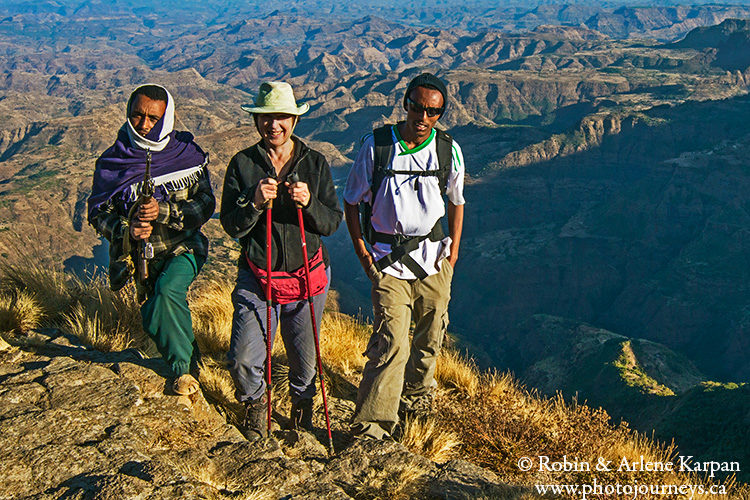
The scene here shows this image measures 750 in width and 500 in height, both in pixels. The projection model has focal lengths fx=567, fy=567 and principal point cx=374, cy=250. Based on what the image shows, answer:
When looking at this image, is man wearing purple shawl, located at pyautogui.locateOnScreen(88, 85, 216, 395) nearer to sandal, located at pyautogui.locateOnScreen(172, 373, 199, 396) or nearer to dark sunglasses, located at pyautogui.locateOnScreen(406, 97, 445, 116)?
sandal, located at pyautogui.locateOnScreen(172, 373, 199, 396)

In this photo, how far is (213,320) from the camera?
6.05 meters

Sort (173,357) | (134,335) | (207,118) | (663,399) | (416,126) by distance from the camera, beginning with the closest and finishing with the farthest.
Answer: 1. (173,357)
2. (416,126)
3. (134,335)
4. (663,399)
5. (207,118)

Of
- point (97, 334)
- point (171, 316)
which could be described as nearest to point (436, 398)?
point (171, 316)

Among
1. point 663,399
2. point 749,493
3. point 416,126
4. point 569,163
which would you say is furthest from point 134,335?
point 569,163

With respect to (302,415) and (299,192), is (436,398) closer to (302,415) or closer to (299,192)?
(302,415)

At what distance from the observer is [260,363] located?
3.82 meters

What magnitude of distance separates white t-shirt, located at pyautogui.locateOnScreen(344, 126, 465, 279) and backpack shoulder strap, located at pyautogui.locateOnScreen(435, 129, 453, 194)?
0.03m

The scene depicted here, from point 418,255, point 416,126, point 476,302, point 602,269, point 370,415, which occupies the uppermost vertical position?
point 416,126

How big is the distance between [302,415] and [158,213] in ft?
5.68

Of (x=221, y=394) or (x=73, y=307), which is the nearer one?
(x=221, y=394)

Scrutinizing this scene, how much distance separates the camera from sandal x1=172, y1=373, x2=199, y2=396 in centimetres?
365

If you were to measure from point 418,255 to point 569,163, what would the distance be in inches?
4712

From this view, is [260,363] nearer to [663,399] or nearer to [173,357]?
[173,357]

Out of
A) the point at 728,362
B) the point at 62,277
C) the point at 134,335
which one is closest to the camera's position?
the point at 134,335
